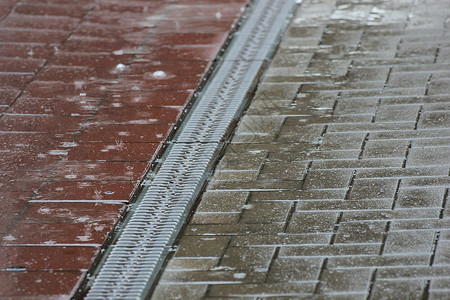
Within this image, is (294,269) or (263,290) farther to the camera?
(294,269)

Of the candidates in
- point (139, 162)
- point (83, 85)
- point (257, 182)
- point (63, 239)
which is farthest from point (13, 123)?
point (257, 182)

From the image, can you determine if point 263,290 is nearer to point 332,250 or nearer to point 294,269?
point 294,269

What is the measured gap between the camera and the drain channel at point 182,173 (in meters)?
3.48

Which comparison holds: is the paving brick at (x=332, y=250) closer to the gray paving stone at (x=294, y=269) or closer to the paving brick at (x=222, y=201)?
the gray paving stone at (x=294, y=269)

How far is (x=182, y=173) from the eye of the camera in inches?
170

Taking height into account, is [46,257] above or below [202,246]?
above

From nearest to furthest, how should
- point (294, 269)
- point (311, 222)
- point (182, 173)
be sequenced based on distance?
point (294, 269) < point (311, 222) < point (182, 173)

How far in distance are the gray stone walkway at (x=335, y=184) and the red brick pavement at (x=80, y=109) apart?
519 mm

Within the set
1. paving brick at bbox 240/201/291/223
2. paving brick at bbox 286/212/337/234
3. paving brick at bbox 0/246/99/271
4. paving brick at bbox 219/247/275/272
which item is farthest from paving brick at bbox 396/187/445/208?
paving brick at bbox 0/246/99/271

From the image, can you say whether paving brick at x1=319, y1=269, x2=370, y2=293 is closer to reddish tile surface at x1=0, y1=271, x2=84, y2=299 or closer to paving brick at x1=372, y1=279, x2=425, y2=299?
paving brick at x1=372, y1=279, x2=425, y2=299

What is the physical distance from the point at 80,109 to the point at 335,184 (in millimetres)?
1998

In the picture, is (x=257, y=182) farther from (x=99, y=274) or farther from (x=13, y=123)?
(x=13, y=123)

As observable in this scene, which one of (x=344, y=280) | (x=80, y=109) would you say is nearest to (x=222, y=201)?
(x=344, y=280)

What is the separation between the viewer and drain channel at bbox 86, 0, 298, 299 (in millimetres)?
3477
